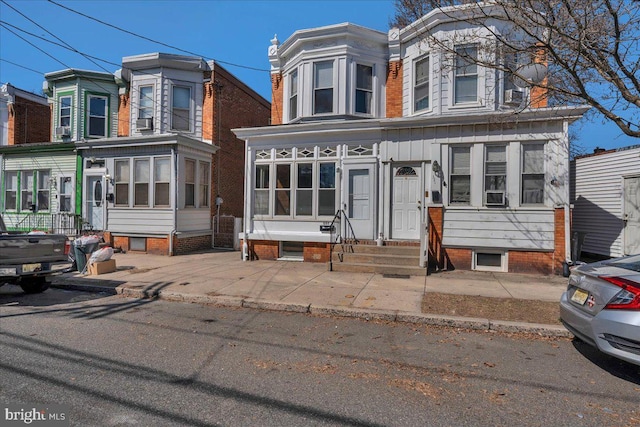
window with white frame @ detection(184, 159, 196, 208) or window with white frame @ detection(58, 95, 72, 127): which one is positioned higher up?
window with white frame @ detection(58, 95, 72, 127)

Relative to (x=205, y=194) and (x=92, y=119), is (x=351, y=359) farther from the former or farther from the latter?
(x=92, y=119)

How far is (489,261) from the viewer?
9938 millimetres

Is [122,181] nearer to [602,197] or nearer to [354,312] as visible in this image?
[354,312]

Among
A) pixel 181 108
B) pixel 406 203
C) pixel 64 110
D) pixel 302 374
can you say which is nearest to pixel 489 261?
pixel 406 203

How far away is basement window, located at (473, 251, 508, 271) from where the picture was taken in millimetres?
9812

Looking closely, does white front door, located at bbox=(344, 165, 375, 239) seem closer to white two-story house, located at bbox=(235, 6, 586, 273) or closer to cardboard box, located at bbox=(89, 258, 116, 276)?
white two-story house, located at bbox=(235, 6, 586, 273)

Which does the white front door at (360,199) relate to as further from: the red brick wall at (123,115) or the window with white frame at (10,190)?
the window with white frame at (10,190)

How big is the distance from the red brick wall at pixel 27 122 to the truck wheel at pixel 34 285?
15132 mm

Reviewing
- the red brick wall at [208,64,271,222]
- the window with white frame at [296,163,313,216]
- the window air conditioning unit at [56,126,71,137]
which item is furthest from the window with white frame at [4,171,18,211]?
the window with white frame at [296,163,313,216]

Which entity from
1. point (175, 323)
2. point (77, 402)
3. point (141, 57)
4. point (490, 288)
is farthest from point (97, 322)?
point (141, 57)

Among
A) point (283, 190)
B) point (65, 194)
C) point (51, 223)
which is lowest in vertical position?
point (51, 223)

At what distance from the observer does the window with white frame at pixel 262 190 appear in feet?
39.1

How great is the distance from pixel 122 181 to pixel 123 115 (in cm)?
408

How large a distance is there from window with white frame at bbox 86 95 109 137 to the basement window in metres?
16.1
